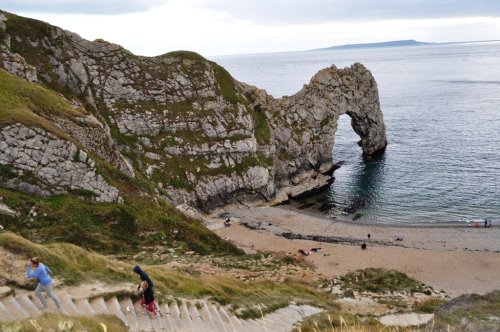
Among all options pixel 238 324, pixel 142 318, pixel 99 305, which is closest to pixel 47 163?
pixel 99 305

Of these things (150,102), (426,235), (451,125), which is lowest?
(426,235)

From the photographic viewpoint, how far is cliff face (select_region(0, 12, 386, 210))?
198 ft

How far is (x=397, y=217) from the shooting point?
63062 mm

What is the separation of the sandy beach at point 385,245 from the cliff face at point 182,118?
302 inches

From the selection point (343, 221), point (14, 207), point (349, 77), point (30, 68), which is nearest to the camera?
point (14, 207)

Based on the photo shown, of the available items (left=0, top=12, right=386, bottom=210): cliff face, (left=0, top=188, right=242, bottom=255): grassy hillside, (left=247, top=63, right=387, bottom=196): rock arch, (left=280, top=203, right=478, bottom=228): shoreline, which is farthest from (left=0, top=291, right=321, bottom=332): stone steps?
(left=247, top=63, right=387, bottom=196): rock arch

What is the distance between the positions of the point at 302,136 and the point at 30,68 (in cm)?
5050

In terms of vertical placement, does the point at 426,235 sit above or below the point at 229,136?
below

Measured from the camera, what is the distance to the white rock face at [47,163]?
34.2m

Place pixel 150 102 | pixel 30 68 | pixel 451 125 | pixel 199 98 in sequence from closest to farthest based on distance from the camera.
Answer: pixel 30 68
pixel 150 102
pixel 199 98
pixel 451 125

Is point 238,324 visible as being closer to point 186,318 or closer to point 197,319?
point 197,319

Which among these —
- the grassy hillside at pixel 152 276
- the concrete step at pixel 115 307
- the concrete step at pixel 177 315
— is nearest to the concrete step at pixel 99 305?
the concrete step at pixel 115 307

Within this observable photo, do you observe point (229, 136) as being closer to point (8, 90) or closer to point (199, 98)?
point (199, 98)

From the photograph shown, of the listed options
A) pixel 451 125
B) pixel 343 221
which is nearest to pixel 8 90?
pixel 343 221
